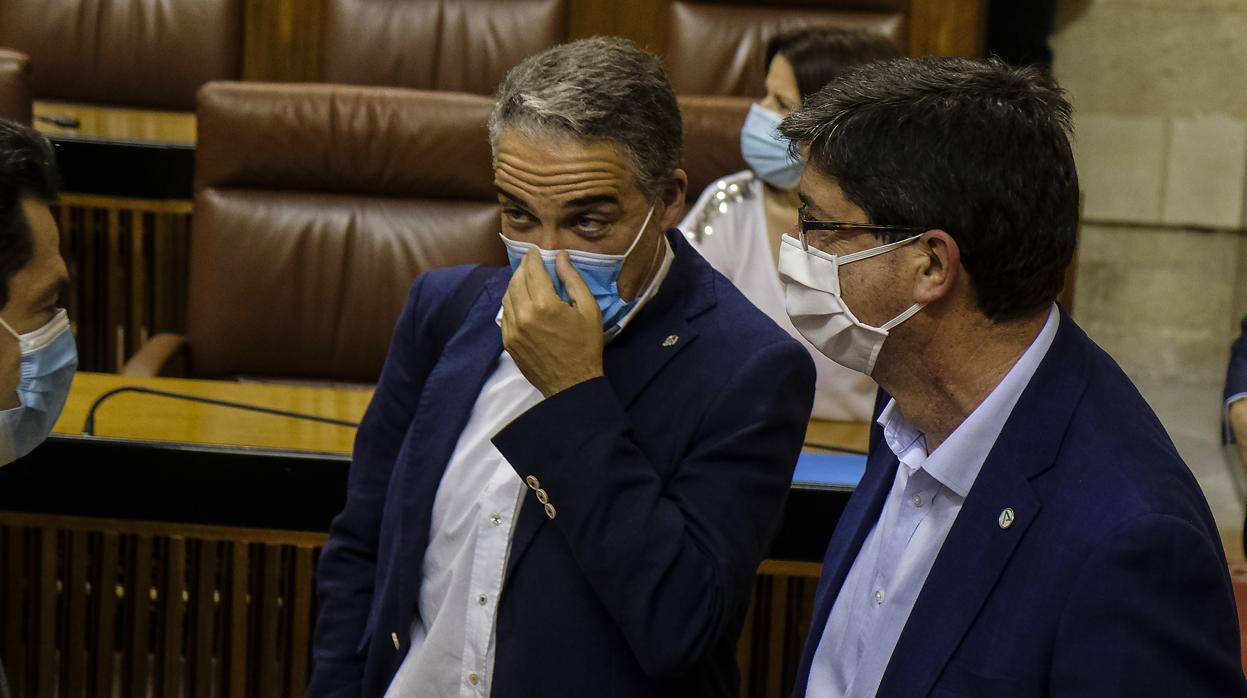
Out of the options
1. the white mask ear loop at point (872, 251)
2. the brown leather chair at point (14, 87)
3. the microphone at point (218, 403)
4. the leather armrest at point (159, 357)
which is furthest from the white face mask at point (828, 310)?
the brown leather chair at point (14, 87)

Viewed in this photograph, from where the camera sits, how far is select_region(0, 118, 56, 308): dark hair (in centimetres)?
130

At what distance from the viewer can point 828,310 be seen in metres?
1.10

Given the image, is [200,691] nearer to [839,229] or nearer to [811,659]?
[811,659]

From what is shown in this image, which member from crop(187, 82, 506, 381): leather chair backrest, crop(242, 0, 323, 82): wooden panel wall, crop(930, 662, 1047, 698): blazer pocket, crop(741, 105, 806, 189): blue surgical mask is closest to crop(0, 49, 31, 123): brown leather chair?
crop(187, 82, 506, 381): leather chair backrest

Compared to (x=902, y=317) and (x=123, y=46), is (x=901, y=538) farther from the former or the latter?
(x=123, y=46)

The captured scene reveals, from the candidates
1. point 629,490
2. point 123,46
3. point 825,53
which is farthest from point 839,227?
point 123,46

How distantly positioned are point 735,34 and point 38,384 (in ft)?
7.94

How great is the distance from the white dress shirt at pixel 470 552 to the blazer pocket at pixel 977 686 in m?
0.43

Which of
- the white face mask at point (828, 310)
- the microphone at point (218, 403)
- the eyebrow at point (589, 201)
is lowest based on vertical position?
the microphone at point (218, 403)

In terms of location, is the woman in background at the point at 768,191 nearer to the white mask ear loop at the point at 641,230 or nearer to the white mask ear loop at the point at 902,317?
the white mask ear loop at the point at 641,230

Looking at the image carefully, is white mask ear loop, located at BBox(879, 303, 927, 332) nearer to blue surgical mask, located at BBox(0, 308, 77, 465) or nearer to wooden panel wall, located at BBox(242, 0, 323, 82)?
blue surgical mask, located at BBox(0, 308, 77, 465)

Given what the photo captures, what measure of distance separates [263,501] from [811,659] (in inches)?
35.2

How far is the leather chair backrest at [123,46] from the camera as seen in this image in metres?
3.47

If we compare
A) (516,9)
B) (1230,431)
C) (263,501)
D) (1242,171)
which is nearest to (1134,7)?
(1242,171)
